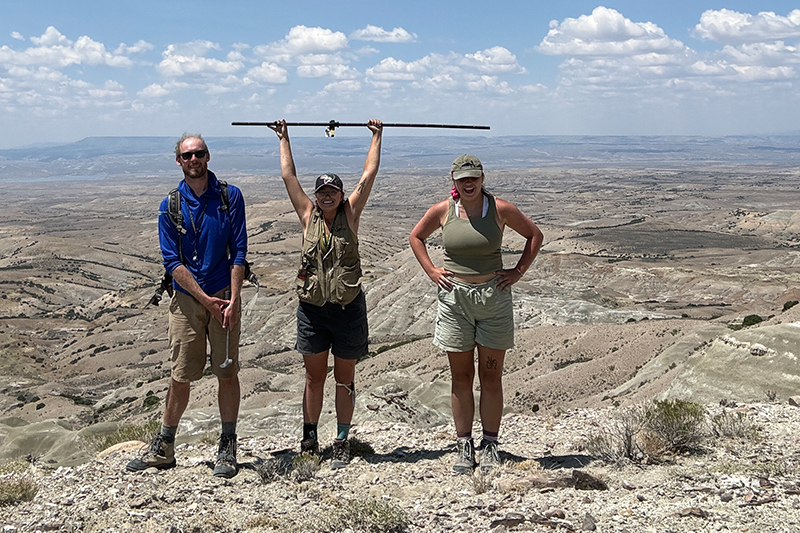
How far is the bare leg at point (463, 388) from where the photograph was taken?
563cm

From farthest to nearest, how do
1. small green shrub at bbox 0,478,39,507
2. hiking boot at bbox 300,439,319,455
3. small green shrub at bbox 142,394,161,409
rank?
small green shrub at bbox 142,394,161,409, hiking boot at bbox 300,439,319,455, small green shrub at bbox 0,478,39,507

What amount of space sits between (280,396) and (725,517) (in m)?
18.7

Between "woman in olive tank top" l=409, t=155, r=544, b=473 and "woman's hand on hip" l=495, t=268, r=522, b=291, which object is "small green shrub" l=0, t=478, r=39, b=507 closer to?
"woman in olive tank top" l=409, t=155, r=544, b=473

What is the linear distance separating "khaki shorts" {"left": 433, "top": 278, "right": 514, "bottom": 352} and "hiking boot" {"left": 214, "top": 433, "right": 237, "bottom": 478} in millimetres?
1987

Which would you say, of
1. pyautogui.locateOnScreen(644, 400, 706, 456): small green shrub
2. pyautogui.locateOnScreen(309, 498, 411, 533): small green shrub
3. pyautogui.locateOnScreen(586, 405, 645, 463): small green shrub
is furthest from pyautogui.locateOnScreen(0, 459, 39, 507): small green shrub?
pyautogui.locateOnScreen(644, 400, 706, 456): small green shrub

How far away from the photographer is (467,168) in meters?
5.29

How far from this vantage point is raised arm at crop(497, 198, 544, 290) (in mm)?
5438

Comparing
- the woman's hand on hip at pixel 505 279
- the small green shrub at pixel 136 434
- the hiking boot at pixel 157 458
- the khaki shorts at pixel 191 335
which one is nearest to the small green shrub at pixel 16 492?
the hiking boot at pixel 157 458

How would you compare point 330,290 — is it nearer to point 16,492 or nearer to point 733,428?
point 16,492

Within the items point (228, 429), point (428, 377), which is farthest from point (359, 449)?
point (428, 377)

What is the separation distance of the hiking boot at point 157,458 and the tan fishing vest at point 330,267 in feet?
5.75

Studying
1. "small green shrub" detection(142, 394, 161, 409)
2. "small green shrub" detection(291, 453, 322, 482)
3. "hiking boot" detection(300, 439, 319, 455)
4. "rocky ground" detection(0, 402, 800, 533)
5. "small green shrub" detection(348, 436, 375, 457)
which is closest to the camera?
"rocky ground" detection(0, 402, 800, 533)

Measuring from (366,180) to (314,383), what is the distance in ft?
6.13

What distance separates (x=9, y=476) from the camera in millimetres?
5906
